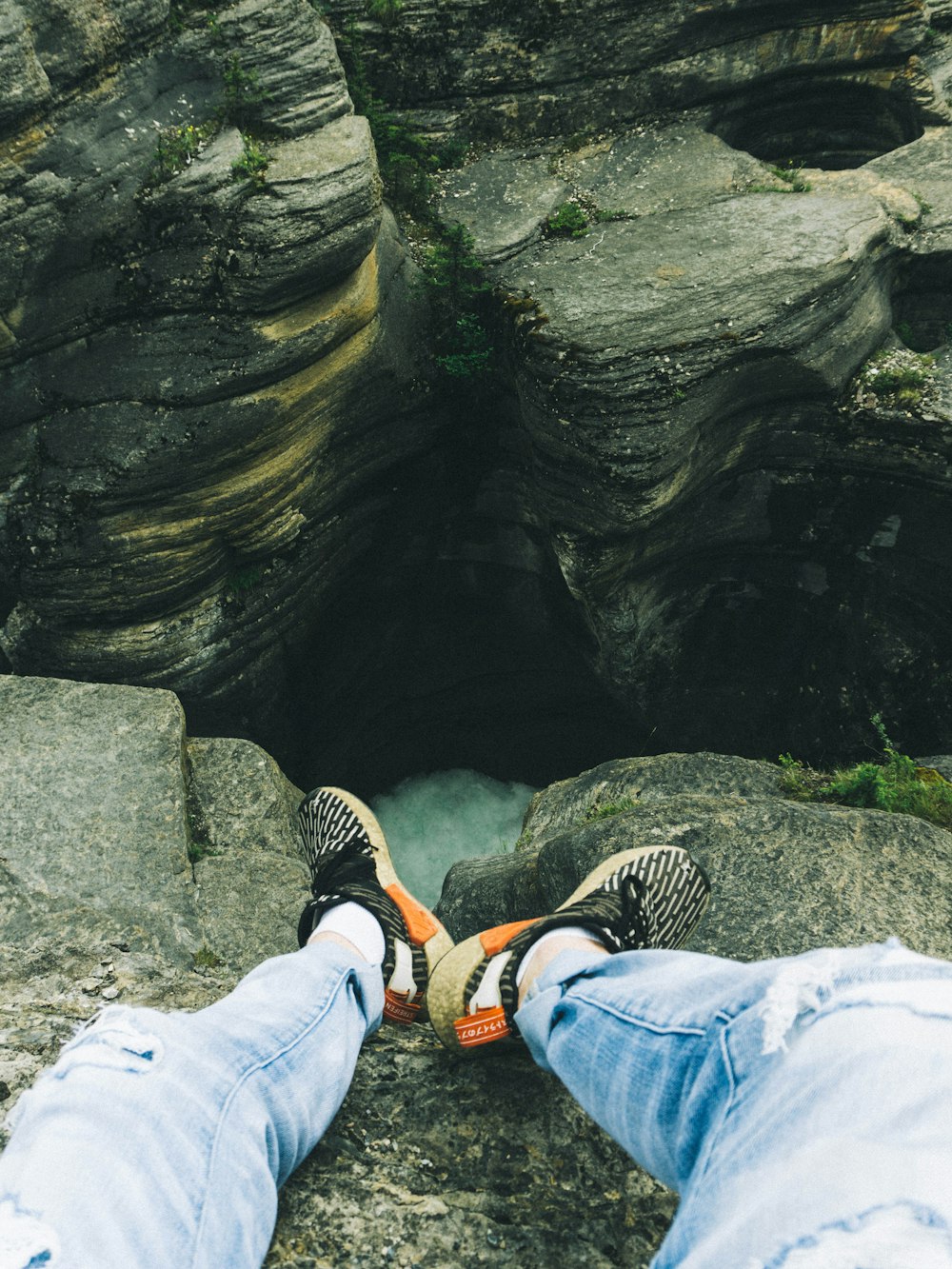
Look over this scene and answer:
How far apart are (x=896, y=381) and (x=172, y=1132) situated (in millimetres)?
7580

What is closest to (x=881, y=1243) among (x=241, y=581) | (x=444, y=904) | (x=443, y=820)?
(x=444, y=904)

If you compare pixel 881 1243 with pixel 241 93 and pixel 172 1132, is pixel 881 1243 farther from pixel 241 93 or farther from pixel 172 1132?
pixel 241 93

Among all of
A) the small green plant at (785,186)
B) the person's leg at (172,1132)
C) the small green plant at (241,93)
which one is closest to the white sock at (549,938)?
the person's leg at (172,1132)

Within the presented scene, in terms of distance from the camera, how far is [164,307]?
18.2 ft

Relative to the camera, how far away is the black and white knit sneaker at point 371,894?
9.52ft

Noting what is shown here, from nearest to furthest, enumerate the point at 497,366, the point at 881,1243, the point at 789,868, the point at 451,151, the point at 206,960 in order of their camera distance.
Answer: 1. the point at 881,1243
2. the point at 789,868
3. the point at 206,960
4. the point at 497,366
5. the point at 451,151

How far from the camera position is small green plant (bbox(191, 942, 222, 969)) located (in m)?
4.02

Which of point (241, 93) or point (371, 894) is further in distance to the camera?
point (241, 93)

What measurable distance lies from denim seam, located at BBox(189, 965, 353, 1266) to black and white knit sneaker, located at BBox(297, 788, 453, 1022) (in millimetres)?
673

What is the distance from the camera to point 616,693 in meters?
8.93

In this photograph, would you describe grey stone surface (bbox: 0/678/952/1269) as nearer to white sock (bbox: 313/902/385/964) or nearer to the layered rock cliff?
white sock (bbox: 313/902/385/964)

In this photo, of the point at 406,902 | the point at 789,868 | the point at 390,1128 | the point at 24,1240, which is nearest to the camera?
the point at 24,1240

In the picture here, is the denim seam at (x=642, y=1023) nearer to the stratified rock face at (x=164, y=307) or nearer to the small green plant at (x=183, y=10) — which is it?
the stratified rock face at (x=164, y=307)

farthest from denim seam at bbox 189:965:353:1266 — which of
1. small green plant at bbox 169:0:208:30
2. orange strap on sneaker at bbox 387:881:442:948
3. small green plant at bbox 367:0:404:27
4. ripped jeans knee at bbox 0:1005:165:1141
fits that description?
small green plant at bbox 367:0:404:27
